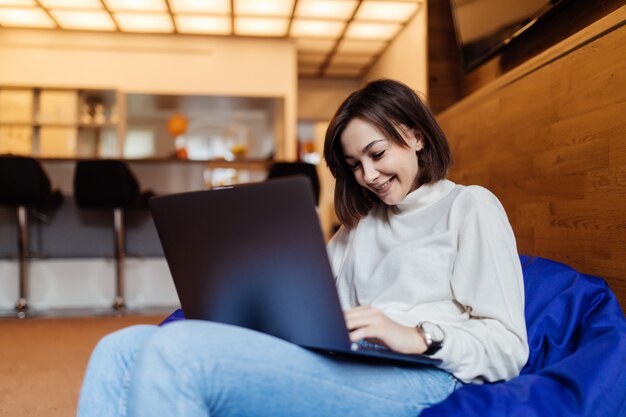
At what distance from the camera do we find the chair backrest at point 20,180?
349 cm

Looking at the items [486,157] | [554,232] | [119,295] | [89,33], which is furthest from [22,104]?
[554,232]

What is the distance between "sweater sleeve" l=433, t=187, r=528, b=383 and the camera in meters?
0.90

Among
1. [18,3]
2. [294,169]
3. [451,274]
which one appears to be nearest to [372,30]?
[294,169]

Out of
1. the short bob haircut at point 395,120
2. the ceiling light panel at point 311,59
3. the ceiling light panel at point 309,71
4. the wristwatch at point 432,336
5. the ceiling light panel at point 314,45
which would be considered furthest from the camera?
the ceiling light panel at point 309,71

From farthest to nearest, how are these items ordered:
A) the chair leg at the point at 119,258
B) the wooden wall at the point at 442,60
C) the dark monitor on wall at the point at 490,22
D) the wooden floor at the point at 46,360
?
1. the chair leg at the point at 119,258
2. the wooden wall at the point at 442,60
3. the dark monitor on wall at the point at 490,22
4. the wooden floor at the point at 46,360

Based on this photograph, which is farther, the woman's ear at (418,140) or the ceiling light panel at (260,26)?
the ceiling light panel at (260,26)

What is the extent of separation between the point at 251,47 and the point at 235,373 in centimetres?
603

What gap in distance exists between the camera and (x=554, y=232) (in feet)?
5.64

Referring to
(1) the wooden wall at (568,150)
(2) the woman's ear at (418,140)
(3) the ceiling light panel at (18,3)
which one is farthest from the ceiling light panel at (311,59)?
(2) the woman's ear at (418,140)

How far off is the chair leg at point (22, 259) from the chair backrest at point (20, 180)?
0.39 ft

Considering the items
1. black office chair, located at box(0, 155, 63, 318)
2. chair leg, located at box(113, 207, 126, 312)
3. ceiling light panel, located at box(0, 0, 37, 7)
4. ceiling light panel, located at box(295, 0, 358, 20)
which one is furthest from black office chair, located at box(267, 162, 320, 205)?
ceiling light panel, located at box(0, 0, 37, 7)

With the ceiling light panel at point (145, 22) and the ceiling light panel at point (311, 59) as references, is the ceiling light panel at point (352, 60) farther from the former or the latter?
the ceiling light panel at point (145, 22)

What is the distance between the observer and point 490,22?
256 cm

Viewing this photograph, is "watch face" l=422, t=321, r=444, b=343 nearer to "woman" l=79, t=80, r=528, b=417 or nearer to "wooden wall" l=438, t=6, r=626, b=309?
"woman" l=79, t=80, r=528, b=417
